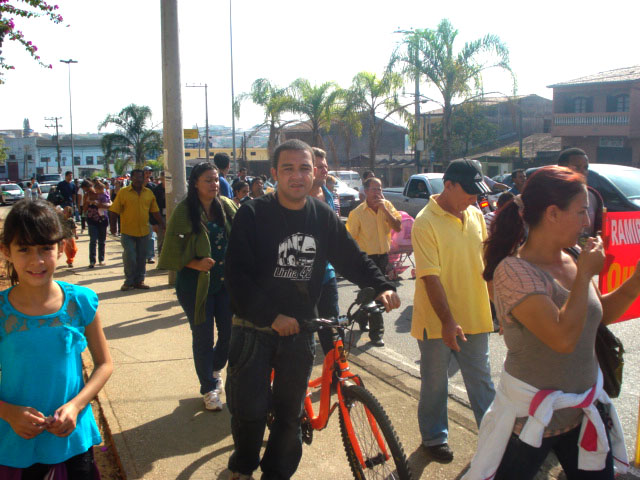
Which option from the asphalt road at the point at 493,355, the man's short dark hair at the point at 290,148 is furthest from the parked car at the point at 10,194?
the man's short dark hair at the point at 290,148

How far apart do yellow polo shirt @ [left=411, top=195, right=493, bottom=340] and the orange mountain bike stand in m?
0.72

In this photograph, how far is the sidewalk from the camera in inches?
147

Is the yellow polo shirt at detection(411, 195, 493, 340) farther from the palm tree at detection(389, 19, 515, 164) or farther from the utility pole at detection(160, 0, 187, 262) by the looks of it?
the palm tree at detection(389, 19, 515, 164)

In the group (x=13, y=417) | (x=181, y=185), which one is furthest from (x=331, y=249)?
(x=181, y=185)

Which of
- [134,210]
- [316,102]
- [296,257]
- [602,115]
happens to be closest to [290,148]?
[296,257]

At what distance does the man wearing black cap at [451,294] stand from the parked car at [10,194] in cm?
4476

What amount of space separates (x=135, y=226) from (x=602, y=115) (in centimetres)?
3219

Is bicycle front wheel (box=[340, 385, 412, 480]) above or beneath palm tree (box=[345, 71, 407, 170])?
beneath

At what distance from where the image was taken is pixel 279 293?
3.04 m

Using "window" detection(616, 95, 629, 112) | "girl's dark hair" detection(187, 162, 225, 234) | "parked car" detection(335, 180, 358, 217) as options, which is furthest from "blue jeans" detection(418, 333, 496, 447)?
"window" detection(616, 95, 629, 112)

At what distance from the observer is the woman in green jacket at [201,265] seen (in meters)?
4.54

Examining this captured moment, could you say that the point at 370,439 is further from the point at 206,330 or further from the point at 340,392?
the point at 206,330

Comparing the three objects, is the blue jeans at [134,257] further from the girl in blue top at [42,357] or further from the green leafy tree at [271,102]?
the green leafy tree at [271,102]

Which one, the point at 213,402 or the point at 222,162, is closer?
the point at 213,402
